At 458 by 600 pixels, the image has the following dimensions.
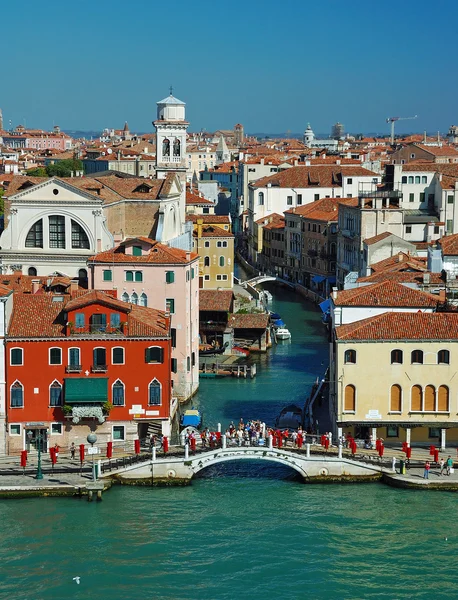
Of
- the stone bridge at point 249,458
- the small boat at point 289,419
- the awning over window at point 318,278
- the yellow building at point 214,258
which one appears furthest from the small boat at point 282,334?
the stone bridge at point 249,458

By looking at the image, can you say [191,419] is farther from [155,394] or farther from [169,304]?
[169,304]

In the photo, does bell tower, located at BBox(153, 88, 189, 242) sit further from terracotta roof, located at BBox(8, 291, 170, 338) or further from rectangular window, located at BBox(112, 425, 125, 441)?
rectangular window, located at BBox(112, 425, 125, 441)

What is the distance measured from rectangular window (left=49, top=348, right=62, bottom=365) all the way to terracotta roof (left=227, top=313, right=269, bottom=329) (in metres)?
14.2

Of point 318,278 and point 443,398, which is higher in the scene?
point 318,278

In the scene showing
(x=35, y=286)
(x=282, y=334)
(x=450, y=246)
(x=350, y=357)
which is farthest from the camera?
(x=282, y=334)

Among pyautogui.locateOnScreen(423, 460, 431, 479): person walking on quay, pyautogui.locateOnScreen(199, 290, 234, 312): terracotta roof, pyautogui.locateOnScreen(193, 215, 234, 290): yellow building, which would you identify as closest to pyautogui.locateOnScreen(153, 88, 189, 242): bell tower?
pyautogui.locateOnScreen(193, 215, 234, 290): yellow building

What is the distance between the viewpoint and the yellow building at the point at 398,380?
77.0 feet

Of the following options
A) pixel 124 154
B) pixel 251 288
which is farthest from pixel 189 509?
pixel 124 154

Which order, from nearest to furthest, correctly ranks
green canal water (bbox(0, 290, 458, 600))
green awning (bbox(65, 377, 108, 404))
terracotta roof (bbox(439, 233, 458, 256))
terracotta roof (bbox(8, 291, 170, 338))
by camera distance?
green canal water (bbox(0, 290, 458, 600)), green awning (bbox(65, 377, 108, 404)), terracotta roof (bbox(8, 291, 170, 338)), terracotta roof (bbox(439, 233, 458, 256))

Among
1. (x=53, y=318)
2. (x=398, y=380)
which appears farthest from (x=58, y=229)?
(x=398, y=380)

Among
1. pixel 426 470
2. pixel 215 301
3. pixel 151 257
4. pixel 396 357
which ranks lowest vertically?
pixel 426 470

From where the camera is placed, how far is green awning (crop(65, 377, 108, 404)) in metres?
23.7

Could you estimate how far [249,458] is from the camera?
23016mm

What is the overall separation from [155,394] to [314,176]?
42.4m
